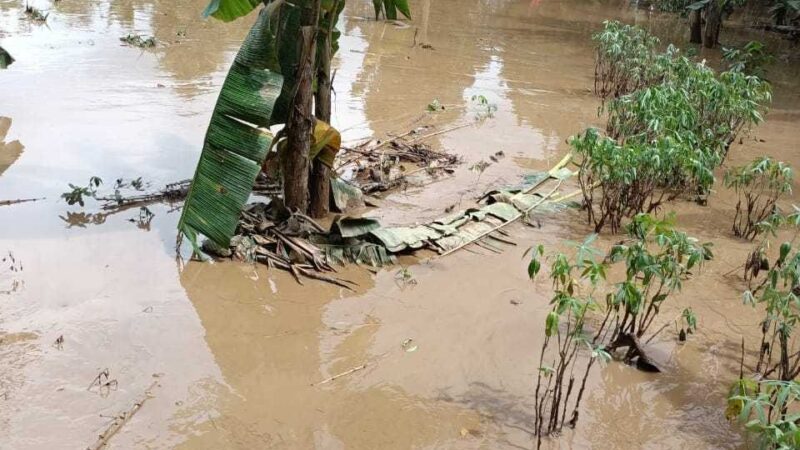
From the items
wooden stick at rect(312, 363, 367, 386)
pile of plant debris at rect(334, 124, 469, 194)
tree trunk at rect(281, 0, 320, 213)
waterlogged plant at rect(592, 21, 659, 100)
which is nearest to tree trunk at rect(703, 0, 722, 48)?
waterlogged plant at rect(592, 21, 659, 100)

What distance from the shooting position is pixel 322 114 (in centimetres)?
Answer: 575

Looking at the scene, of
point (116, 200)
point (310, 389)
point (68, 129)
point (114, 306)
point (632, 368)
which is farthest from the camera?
point (68, 129)

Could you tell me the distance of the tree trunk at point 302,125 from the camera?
5117 millimetres

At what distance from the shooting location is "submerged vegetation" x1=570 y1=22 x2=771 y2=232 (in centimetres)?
568

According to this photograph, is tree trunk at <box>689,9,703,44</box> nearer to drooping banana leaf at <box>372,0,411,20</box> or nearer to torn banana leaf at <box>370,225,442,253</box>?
drooping banana leaf at <box>372,0,411,20</box>

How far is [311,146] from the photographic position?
5555 mm

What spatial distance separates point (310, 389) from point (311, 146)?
228 centimetres

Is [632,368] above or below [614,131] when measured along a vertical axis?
below

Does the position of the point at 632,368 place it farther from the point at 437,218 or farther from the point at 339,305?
the point at 437,218

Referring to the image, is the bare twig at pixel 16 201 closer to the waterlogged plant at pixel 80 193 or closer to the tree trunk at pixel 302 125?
the waterlogged plant at pixel 80 193

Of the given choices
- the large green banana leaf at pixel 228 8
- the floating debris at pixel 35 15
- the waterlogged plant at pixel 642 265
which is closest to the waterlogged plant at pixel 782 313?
the waterlogged plant at pixel 642 265

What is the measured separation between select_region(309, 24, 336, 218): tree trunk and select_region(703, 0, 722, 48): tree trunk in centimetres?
1054

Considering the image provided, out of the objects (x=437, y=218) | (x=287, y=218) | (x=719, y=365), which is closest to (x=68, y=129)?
(x=287, y=218)

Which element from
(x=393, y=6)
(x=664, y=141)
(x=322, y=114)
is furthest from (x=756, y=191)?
(x=322, y=114)
